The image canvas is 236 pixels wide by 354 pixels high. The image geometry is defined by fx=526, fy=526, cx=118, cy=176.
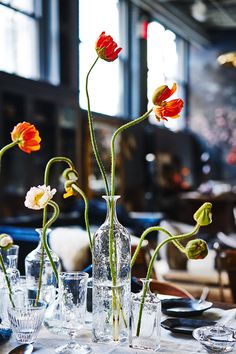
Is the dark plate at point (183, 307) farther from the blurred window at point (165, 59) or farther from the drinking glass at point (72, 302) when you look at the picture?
the blurred window at point (165, 59)

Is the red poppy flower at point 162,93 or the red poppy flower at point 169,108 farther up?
the red poppy flower at point 162,93

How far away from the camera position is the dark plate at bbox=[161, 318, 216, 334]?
149 centimetres

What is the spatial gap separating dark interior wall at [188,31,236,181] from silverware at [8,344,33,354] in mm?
10370

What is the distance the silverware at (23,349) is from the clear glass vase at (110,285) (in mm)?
173

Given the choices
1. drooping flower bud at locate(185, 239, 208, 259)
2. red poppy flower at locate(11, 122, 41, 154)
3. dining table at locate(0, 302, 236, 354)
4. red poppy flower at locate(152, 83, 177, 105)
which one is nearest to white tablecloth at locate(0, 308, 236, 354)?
dining table at locate(0, 302, 236, 354)

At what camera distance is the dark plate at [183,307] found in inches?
65.2

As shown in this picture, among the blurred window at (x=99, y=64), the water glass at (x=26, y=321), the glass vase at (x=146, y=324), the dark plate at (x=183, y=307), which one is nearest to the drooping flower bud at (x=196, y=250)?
the glass vase at (x=146, y=324)

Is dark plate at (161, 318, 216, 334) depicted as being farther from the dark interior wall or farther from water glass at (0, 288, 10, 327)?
the dark interior wall

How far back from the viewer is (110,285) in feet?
4.32

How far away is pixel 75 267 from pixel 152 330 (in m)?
1.51

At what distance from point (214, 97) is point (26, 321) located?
10.8 meters

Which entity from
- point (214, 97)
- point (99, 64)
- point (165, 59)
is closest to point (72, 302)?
point (99, 64)

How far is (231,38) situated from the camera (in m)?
11.7

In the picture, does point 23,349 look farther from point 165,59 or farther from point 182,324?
point 165,59
